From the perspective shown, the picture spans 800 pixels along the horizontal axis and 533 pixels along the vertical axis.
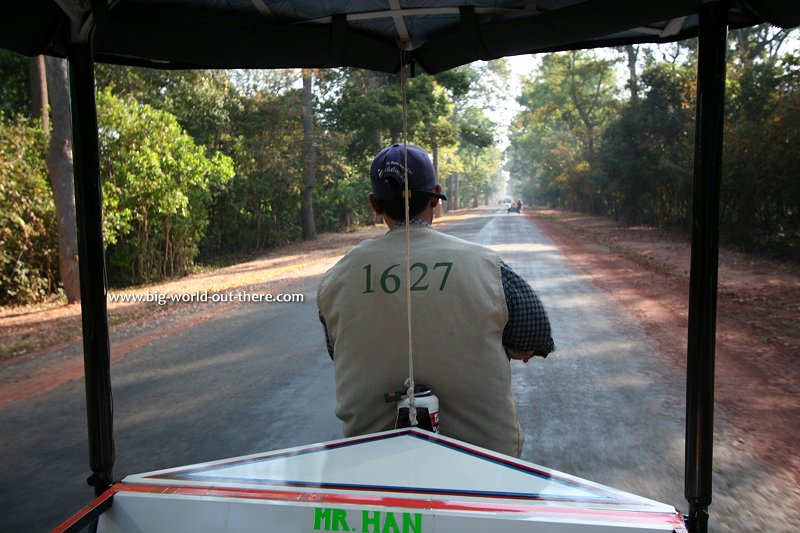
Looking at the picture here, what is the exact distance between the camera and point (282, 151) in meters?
26.2

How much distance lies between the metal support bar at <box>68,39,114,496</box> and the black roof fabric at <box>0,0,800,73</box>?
183 mm

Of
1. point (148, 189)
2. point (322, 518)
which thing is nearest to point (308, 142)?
point (148, 189)

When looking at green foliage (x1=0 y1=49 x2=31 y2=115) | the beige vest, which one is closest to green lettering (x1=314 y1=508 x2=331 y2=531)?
the beige vest

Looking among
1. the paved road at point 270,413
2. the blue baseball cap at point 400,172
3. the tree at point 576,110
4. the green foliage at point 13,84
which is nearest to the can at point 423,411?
the blue baseball cap at point 400,172

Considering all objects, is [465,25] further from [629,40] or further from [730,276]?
[730,276]

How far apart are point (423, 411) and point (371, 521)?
21.3 inches

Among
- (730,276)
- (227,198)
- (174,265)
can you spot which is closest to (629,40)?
(730,276)

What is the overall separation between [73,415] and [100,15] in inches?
175

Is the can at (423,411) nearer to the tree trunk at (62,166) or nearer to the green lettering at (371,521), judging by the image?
the green lettering at (371,521)

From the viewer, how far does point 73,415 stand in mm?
5492

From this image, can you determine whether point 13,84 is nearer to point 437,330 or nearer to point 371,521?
point 437,330

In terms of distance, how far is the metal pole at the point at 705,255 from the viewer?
180cm

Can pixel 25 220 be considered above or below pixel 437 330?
above

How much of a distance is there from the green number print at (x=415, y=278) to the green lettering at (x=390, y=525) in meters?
0.78
